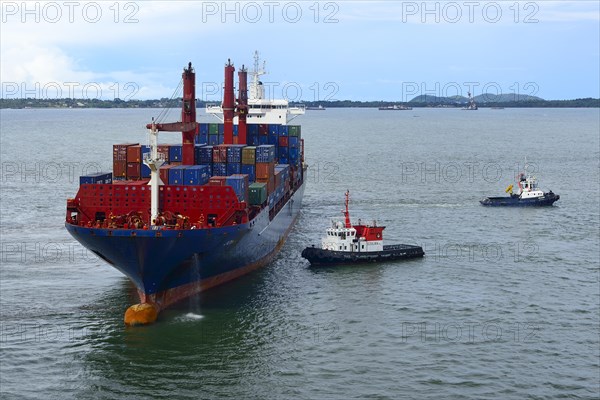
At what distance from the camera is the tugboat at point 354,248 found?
52487 millimetres

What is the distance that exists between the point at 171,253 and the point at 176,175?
611 centimetres

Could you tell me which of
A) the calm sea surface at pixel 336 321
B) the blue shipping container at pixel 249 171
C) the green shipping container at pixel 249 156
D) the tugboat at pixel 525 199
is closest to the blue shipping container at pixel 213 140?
the calm sea surface at pixel 336 321

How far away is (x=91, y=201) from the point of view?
4416cm

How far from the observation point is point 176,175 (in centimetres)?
4591

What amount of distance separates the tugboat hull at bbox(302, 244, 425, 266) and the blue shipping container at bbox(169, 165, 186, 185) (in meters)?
10.8

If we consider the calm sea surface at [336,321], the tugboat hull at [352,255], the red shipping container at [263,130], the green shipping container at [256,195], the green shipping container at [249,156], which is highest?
the red shipping container at [263,130]

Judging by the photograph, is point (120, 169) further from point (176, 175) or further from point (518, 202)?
point (518, 202)

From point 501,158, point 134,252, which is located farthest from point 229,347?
point 501,158

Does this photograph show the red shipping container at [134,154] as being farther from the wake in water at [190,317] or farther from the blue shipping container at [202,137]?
the blue shipping container at [202,137]

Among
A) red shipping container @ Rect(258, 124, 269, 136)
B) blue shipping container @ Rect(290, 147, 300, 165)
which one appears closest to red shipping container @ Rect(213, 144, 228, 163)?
red shipping container @ Rect(258, 124, 269, 136)

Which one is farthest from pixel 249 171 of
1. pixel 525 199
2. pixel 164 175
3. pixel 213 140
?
pixel 525 199

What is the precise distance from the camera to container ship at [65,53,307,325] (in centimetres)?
4112

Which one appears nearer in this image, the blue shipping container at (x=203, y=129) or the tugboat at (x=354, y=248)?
the tugboat at (x=354, y=248)

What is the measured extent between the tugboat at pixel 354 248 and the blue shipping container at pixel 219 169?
7.29 meters
